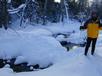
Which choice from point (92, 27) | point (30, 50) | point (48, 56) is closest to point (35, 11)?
point (30, 50)

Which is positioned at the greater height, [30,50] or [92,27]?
[92,27]

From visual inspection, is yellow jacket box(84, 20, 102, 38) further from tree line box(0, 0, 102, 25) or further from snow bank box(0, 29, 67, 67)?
tree line box(0, 0, 102, 25)

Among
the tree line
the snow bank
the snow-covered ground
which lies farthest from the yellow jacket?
the tree line

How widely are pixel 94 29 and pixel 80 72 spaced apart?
213 cm

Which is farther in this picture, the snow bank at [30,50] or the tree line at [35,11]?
the tree line at [35,11]

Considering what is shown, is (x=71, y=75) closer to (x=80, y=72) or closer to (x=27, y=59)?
(x=80, y=72)

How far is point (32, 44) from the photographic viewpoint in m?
15.7

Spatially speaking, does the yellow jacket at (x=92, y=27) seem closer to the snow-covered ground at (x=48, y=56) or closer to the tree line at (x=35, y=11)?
the snow-covered ground at (x=48, y=56)

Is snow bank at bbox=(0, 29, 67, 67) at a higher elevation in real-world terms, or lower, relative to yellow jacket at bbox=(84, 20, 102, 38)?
lower

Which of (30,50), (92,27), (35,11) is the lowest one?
(30,50)

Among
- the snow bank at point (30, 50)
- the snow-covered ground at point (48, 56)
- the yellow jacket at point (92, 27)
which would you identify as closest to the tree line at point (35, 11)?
the snow bank at point (30, 50)

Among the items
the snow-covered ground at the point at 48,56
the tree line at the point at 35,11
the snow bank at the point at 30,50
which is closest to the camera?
the snow-covered ground at the point at 48,56

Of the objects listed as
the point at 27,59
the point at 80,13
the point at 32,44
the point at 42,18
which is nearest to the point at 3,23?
the point at 32,44

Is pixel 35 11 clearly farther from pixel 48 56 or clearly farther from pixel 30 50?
pixel 48 56
